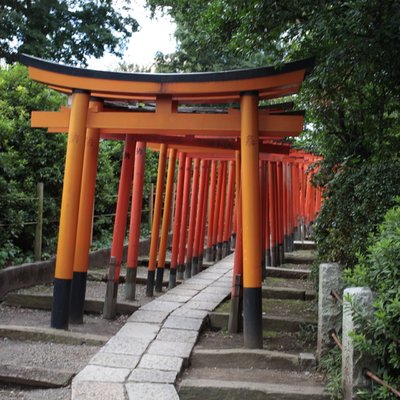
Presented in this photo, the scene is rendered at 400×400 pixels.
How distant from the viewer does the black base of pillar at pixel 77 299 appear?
685cm

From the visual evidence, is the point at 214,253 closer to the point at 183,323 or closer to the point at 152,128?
the point at 183,323

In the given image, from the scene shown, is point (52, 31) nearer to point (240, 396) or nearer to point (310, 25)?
point (310, 25)

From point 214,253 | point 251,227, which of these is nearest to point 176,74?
point 251,227

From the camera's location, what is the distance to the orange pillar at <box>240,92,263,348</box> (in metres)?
5.99

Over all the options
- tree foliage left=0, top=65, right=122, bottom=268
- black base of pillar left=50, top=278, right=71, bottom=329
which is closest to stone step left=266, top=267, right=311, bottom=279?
tree foliage left=0, top=65, right=122, bottom=268

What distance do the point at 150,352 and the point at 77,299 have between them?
164 cm

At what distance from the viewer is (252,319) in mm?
5992

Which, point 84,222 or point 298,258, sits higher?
point 84,222

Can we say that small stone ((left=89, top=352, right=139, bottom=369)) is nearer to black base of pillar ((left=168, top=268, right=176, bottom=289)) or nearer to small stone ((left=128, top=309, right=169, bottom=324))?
small stone ((left=128, top=309, right=169, bottom=324))

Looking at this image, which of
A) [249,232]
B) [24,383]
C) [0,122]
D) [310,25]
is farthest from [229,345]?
[0,122]

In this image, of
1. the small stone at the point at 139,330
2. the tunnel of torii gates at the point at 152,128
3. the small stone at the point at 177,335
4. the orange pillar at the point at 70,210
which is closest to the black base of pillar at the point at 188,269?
the tunnel of torii gates at the point at 152,128

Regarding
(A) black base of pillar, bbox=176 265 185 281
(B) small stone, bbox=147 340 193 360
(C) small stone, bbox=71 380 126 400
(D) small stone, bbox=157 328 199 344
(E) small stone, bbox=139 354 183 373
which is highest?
(A) black base of pillar, bbox=176 265 185 281

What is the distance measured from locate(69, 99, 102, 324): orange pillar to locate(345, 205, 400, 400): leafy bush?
3888mm

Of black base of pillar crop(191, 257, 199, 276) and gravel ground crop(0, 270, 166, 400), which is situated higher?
black base of pillar crop(191, 257, 199, 276)
